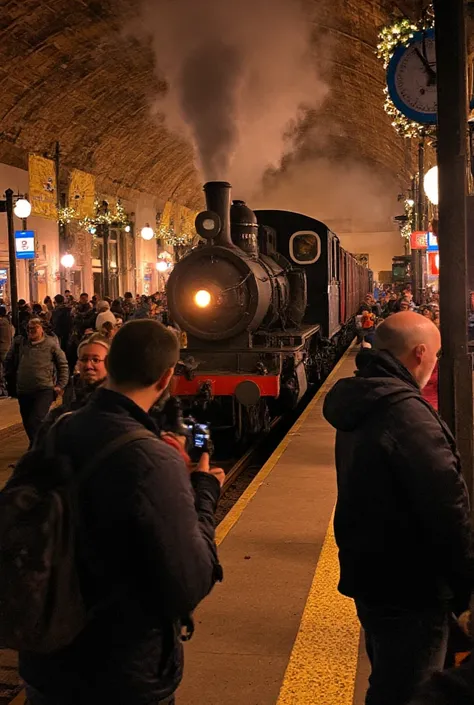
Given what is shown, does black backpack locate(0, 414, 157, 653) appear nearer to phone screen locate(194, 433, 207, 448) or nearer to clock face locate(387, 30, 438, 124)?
phone screen locate(194, 433, 207, 448)

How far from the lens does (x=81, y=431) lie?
2.14 meters

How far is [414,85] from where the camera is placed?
20.4ft

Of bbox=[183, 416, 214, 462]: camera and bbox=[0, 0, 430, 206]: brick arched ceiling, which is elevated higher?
bbox=[0, 0, 430, 206]: brick arched ceiling

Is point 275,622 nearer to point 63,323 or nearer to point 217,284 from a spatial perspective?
point 217,284

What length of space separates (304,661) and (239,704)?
488 millimetres

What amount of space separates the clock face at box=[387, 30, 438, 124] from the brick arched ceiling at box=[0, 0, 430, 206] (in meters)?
11.3

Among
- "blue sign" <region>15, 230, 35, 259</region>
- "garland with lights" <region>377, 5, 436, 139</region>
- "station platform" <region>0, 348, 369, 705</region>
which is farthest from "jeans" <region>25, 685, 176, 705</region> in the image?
"blue sign" <region>15, 230, 35, 259</region>

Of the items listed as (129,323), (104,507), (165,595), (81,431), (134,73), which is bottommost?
(165,595)

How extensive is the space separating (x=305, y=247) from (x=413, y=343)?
10.6m

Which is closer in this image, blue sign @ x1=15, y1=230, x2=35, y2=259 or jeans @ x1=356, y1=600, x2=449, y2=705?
jeans @ x1=356, y1=600, x2=449, y2=705

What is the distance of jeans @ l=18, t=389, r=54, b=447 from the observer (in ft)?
28.1

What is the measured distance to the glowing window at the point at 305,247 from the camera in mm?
13180

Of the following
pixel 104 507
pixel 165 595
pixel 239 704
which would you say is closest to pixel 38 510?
pixel 104 507

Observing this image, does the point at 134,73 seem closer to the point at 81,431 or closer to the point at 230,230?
the point at 230,230
